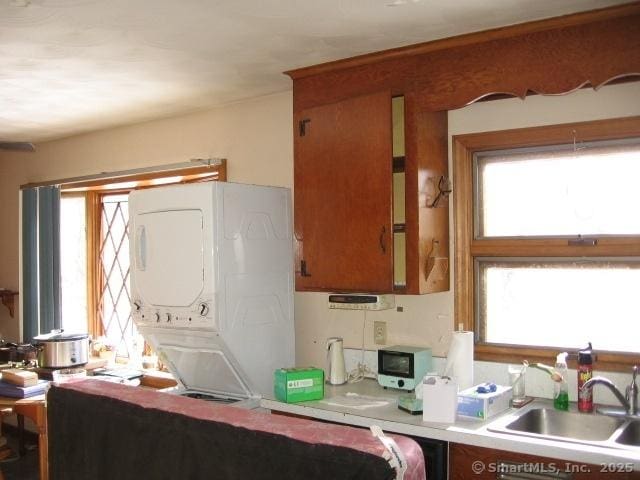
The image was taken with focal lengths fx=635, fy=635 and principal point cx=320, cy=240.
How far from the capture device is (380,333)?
3121 millimetres

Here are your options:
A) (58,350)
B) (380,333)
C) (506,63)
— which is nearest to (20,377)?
(58,350)

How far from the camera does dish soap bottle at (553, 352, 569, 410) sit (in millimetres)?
2469

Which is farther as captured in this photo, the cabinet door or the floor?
the floor

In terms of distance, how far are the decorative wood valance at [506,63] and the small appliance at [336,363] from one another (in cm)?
115

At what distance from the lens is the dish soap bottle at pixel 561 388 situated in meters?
2.47

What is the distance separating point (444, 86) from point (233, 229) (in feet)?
3.67

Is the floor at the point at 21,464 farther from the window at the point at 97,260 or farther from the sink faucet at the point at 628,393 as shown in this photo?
the sink faucet at the point at 628,393

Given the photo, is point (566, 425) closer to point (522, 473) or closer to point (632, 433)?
point (632, 433)

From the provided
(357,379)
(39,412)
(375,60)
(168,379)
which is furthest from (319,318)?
(39,412)

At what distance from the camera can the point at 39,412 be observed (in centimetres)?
336

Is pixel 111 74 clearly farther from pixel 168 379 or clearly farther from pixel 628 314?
pixel 628 314

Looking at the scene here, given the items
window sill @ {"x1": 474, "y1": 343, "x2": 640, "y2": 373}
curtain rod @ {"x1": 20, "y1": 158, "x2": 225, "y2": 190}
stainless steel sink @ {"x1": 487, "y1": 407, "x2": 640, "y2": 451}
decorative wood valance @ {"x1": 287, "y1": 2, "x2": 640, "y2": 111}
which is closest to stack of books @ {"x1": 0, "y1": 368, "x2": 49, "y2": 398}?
curtain rod @ {"x1": 20, "y1": 158, "x2": 225, "y2": 190}

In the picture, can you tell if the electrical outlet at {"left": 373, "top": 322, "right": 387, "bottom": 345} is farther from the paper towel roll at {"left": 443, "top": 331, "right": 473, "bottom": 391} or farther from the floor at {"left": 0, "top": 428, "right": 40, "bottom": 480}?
the floor at {"left": 0, "top": 428, "right": 40, "bottom": 480}

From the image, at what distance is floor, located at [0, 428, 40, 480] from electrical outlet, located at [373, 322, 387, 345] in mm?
2592
